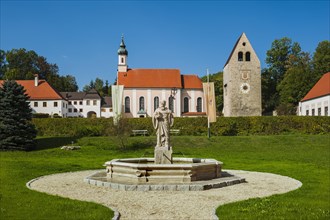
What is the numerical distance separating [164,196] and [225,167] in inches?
341

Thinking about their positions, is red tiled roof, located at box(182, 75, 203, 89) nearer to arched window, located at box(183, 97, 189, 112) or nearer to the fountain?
arched window, located at box(183, 97, 189, 112)

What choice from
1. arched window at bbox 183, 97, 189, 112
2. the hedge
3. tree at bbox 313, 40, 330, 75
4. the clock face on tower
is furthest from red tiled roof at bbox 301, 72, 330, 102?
arched window at bbox 183, 97, 189, 112

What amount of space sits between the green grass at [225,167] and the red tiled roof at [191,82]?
29849mm

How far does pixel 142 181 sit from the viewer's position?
487 inches

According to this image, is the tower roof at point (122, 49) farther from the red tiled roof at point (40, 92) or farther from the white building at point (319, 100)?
the white building at point (319, 100)

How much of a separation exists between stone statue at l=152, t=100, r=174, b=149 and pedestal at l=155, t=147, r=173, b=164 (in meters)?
0.17

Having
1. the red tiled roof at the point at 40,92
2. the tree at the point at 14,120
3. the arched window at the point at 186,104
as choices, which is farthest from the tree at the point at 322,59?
the tree at the point at 14,120

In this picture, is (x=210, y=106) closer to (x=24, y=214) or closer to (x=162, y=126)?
(x=162, y=126)

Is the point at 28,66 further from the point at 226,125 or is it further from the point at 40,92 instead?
the point at 226,125

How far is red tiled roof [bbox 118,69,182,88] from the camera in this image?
61.6 metres

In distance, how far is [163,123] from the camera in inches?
580

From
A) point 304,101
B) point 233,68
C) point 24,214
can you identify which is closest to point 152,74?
point 233,68

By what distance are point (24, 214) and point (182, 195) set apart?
4456 mm

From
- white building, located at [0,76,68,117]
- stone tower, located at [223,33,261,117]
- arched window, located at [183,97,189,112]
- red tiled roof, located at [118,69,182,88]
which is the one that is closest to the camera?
stone tower, located at [223,33,261,117]
